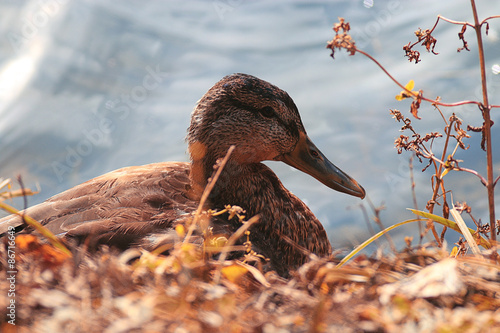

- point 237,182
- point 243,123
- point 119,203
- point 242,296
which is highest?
point 243,123

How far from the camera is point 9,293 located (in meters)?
1.11

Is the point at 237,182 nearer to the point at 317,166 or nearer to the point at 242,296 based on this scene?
the point at 317,166

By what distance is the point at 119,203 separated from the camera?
207 centimetres

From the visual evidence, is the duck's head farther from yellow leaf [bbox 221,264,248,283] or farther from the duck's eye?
yellow leaf [bbox 221,264,248,283]

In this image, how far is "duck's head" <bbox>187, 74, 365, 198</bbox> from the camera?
2.38m

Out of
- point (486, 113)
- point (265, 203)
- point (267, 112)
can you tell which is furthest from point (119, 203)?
point (486, 113)

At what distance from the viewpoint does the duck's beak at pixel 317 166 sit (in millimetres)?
2480

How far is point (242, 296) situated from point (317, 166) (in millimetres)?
1386

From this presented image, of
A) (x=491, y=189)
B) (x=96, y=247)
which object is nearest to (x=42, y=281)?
(x=96, y=247)

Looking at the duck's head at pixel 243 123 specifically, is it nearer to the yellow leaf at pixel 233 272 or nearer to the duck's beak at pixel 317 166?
the duck's beak at pixel 317 166

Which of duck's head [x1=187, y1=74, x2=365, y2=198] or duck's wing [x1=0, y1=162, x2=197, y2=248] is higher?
duck's head [x1=187, y1=74, x2=365, y2=198]

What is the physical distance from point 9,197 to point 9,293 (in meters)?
0.43

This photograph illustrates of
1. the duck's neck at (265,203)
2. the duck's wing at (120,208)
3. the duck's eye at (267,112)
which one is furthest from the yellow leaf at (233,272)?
the duck's eye at (267,112)

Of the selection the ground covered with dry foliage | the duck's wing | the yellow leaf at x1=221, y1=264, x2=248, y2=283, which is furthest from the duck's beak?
the yellow leaf at x1=221, y1=264, x2=248, y2=283
